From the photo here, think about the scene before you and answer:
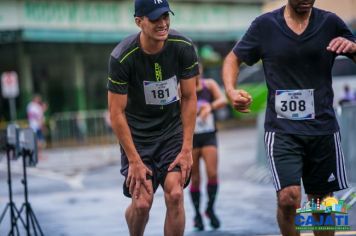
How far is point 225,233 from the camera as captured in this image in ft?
26.0

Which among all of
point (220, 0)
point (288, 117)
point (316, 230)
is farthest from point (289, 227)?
point (220, 0)

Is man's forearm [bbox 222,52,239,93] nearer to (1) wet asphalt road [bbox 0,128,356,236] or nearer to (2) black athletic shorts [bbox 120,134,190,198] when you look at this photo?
(2) black athletic shorts [bbox 120,134,190,198]

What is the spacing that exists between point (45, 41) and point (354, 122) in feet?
70.4

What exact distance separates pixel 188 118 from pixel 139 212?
82cm

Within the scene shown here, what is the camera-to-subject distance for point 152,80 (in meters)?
5.68

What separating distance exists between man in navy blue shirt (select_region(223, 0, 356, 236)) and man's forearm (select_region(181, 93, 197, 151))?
0.49 meters

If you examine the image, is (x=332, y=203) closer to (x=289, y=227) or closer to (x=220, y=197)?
(x=289, y=227)

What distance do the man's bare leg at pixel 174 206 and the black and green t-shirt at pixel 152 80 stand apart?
0.39 m

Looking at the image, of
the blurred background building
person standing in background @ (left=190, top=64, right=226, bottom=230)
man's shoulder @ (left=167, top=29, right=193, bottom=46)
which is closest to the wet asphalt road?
person standing in background @ (left=190, top=64, right=226, bottom=230)

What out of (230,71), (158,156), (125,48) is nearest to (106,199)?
(158,156)

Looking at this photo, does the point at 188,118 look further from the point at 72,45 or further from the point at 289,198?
the point at 72,45

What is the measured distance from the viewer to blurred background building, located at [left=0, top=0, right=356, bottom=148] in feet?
98.0

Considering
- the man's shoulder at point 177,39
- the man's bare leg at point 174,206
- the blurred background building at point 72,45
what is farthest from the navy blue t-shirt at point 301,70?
the blurred background building at point 72,45

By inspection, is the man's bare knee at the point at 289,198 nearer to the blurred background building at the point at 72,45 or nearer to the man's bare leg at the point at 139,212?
the man's bare leg at the point at 139,212
